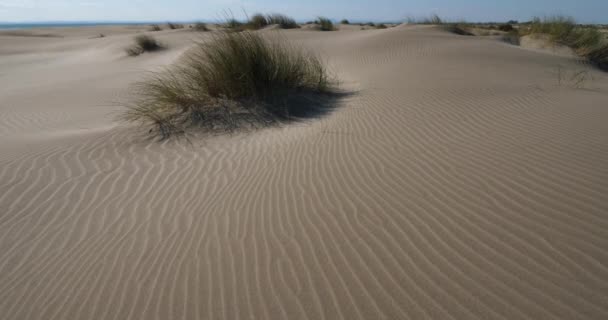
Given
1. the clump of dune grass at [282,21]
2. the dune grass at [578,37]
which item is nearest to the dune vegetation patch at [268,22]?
the clump of dune grass at [282,21]

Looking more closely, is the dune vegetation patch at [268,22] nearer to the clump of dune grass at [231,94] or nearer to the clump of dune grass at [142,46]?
the clump of dune grass at [142,46]

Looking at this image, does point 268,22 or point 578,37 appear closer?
point 578,37

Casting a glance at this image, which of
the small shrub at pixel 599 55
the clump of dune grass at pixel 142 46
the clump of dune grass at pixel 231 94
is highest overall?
the clump of dune grass at pixel 142 46

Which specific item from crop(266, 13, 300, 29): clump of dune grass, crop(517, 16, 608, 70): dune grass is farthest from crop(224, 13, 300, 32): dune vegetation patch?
crop(517, 16, 608, 70): dune grass

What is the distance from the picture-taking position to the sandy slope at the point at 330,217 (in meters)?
1.84

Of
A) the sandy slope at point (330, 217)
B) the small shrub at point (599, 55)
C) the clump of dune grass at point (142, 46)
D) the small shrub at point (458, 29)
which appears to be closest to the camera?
the sandy slope at point (330, 217)

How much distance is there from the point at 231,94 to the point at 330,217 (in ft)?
12.0

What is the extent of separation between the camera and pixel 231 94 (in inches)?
219

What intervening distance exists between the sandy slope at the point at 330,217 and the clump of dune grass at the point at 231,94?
492mm

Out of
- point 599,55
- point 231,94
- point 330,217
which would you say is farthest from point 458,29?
point 330,217

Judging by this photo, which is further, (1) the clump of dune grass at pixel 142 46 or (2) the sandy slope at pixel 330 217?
(1) the clump of dune grass at pixel 142 46

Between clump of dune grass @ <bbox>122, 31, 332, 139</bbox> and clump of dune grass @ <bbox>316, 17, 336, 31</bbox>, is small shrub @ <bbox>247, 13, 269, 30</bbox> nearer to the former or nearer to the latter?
clump of dune grass @ <bbox>316, 17, 336, 31</bbox>

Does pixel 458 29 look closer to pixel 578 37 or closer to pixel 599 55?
pixel 578 37

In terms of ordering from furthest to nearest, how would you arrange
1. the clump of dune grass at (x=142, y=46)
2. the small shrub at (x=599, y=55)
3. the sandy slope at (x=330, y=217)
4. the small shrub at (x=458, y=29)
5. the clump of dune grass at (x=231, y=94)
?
the small shrub at (x=458, y=29), the clump of dune grass at (x=142, y=46), the small shrub at (x=599, y=55), the clump of dune grass at (x=231, y=94), the sandy slope at (x=330, y=217)
